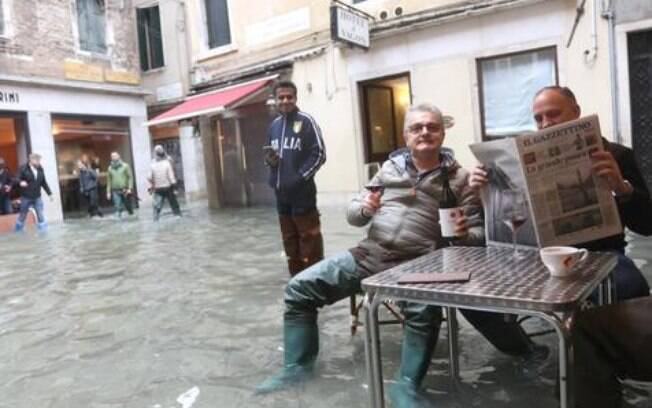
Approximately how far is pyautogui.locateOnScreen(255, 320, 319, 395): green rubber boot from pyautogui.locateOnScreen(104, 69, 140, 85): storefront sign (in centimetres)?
1622

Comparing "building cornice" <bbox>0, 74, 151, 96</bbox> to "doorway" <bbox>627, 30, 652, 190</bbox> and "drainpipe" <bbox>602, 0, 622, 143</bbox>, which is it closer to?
"drainpipe" <bbox>602, 0, 622, 143</bbox>

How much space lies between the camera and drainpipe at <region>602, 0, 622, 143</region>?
8633mm

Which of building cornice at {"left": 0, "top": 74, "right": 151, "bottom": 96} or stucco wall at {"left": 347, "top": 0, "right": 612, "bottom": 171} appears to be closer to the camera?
stucco wall at {"left": 347, "top": 0, "right": 612, "bottom": 171}

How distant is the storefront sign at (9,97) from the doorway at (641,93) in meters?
13.6

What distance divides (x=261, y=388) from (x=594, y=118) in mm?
2062

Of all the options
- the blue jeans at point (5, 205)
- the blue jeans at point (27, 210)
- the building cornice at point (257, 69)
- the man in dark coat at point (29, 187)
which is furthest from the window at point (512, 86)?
the blue jeans at point (5, 205)

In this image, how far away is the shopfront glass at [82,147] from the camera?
659 inches

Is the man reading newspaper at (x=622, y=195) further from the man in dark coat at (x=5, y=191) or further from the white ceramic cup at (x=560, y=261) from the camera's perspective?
the man in dark coat at (x=5, y=191)

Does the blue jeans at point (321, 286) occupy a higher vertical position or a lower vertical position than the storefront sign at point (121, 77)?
lower

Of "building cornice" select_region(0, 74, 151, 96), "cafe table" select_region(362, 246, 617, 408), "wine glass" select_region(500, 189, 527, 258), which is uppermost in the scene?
"building cornice" select_region(0, 74, 151, 96)

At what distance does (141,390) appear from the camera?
3248mm

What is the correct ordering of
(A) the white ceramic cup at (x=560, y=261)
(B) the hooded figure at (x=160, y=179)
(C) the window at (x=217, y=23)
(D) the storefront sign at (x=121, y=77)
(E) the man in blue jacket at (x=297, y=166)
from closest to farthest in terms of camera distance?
(A) the white ceramic cup at (x=560, y=261), (E) the man in blue jacket at (x=297, y=166), (B) the hooded figure at (x=160, y=179), (C) the window at (x=217, y=23), (D) the storefront sign at (x=121, y=77)

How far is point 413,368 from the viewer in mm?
2816

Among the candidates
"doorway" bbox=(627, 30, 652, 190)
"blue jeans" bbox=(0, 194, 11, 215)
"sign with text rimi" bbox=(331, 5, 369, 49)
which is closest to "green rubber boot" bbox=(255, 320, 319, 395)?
"doorway" bbox=(627, 30, 652, 190)
